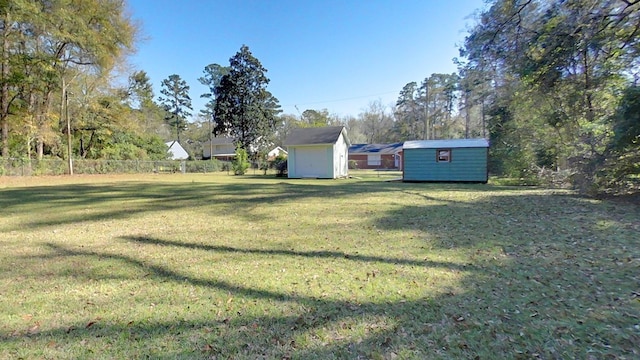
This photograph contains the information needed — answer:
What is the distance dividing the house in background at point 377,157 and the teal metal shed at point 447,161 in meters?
22.9

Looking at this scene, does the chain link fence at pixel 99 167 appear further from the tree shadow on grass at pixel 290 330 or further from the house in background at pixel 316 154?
the tree shadow on grass at pixel 290 330

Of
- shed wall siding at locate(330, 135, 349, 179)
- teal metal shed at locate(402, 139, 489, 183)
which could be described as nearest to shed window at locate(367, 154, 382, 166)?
shed wall siding at locate(330, 135, 349, 179)

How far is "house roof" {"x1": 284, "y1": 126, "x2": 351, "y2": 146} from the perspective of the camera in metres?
20.8

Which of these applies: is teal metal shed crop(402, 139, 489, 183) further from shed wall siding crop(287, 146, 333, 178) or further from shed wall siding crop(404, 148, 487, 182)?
shed wall siding crop(287, 146, 333, 178)

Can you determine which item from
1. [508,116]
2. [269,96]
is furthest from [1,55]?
[508,116]

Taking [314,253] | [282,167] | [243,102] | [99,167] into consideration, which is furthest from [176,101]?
[314,253]

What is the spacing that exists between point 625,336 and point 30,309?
5019 millimetres

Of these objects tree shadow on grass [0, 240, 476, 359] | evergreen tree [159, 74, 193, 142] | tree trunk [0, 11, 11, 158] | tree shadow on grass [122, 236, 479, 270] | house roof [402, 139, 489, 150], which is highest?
evergreen tree [159, 74, 193, 142]

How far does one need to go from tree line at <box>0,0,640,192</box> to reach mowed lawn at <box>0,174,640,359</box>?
5492 millimetres

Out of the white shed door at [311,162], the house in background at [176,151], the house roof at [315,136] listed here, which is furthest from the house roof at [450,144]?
the house in background at [176,151]

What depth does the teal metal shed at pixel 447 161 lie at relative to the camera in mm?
16266

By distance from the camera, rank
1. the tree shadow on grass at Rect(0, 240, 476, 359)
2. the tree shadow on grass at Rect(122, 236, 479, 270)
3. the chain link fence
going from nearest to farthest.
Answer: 1. the tree shadow on grass at Rect(0, 240, 476, 359)
2. the tree shadow on grass at Rect(122, 236, 479, 270)
3. the chain link fence

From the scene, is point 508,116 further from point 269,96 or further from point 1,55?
point 1,55

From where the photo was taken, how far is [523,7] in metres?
9.82
